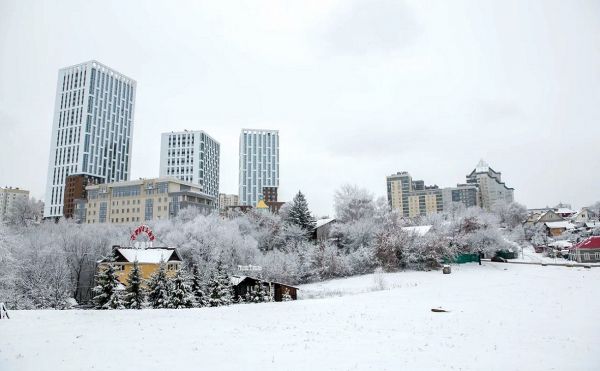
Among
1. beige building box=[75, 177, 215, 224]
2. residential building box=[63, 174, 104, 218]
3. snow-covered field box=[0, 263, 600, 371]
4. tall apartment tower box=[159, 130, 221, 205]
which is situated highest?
tall apartment tower box=[159, 130, 221, 205]

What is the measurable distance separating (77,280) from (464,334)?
190 feet

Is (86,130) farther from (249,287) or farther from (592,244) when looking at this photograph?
(592,244)

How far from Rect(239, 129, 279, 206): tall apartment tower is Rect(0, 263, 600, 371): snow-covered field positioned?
151447 millimetres

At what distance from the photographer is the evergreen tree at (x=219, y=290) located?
38.9 meters

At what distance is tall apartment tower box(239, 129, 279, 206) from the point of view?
179125mm

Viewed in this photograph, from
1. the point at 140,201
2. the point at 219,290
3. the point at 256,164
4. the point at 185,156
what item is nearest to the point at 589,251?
the point at 219,290

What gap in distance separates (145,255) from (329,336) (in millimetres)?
39819

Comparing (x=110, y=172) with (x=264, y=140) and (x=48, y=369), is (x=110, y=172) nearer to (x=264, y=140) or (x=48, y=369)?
(x=264, y=140)

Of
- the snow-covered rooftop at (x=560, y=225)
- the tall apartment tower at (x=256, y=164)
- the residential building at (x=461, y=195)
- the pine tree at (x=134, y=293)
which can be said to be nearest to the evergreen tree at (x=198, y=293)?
the pine tree at (x=134, y=293)

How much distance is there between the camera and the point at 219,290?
3969 centimetres

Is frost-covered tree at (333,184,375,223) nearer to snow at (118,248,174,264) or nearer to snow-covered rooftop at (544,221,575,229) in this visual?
snow at (118,248,174,264)

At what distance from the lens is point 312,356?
14.5 metres

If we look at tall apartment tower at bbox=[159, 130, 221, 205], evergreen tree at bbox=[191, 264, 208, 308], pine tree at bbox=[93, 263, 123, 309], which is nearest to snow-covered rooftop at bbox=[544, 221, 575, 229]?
evergreen tree at bbox=[191, 264, 208, 308]

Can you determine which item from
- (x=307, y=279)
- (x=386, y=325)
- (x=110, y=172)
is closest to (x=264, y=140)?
(x=110, y=172)
